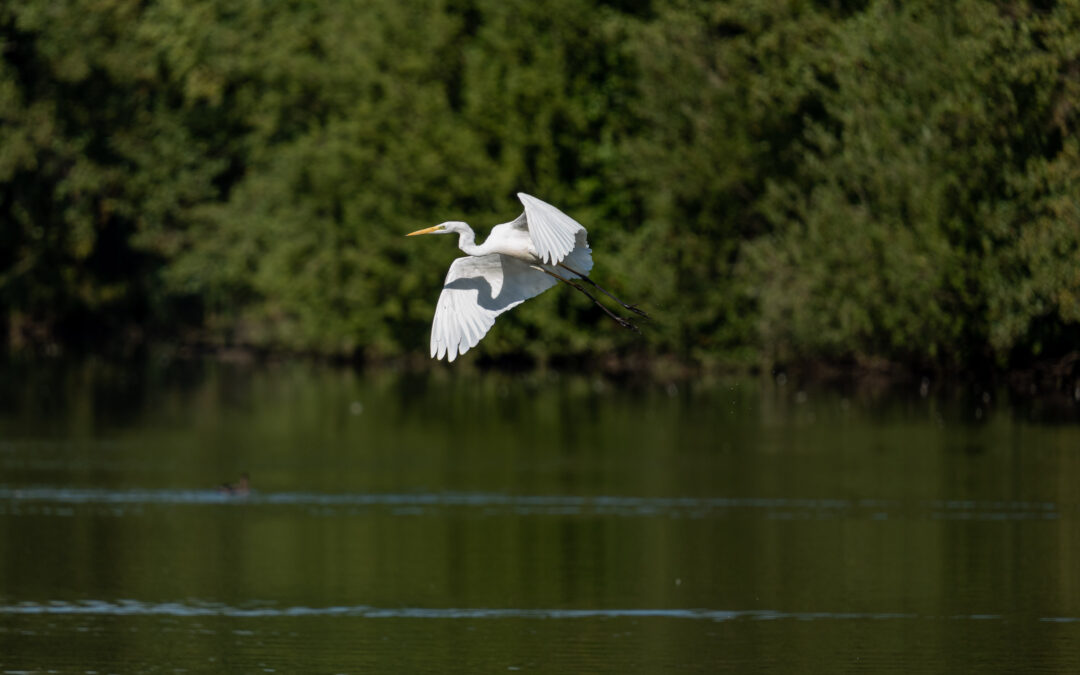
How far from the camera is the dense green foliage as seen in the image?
38.3 m

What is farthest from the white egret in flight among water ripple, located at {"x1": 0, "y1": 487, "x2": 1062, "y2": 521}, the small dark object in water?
the small dark object in water

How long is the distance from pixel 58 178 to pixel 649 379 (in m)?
24.4

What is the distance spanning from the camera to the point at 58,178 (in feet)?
234

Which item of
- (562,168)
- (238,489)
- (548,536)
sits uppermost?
(562,168)

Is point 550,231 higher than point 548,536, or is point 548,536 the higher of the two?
point 550,231

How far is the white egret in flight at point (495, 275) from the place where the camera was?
1563cm

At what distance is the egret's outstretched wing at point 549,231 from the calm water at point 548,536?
7.23m

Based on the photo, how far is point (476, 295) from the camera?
16.6m

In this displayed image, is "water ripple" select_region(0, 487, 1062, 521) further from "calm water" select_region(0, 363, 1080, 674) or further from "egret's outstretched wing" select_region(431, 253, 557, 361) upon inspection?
"egret's outstretched wing" select_region(431, 253, 557, 361)

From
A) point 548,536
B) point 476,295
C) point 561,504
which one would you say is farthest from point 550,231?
point 561,504

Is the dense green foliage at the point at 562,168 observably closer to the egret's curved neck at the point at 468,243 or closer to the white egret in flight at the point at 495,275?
the white egret in flight at the point at 495,275

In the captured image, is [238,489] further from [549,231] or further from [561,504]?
→ [549,231]

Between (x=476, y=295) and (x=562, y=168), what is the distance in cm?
4386

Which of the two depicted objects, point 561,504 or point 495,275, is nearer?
point 495,275
